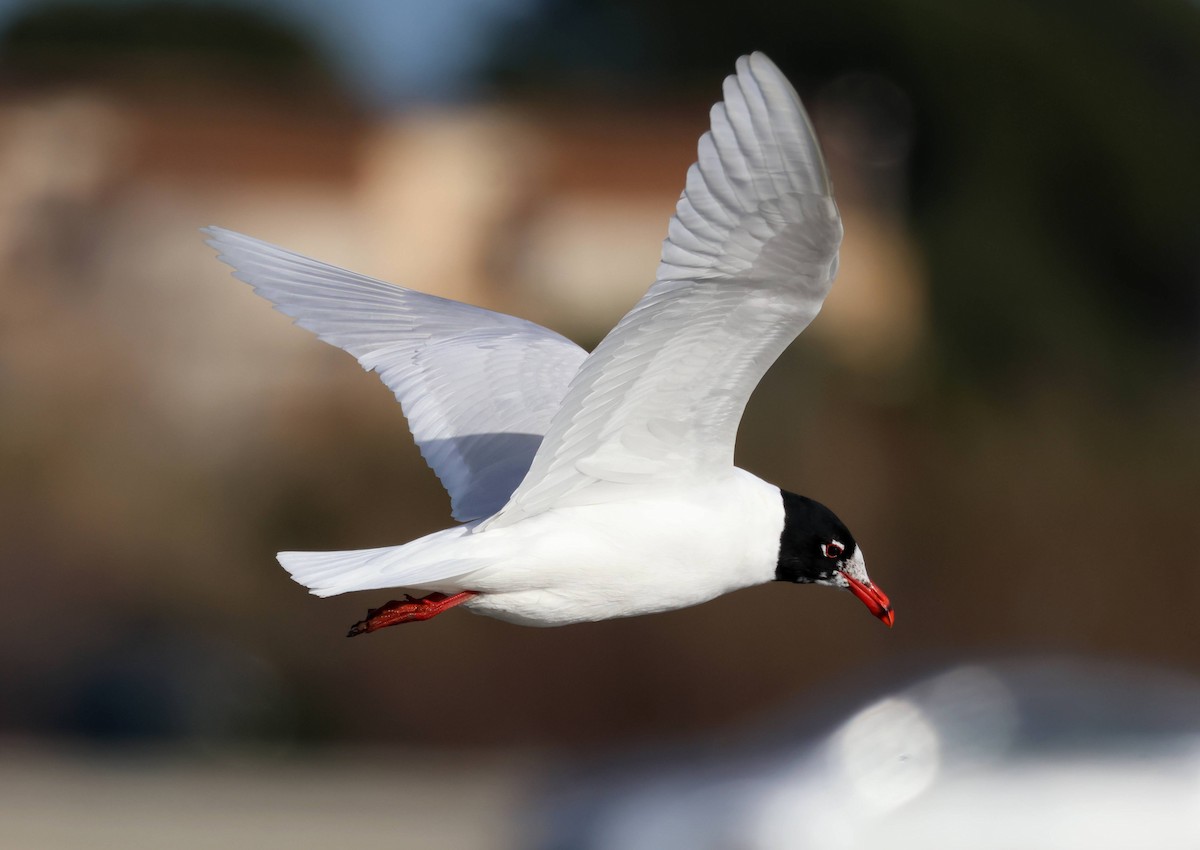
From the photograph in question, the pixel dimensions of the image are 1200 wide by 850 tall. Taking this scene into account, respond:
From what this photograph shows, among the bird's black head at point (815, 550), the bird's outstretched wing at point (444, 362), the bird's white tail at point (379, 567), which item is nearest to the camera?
the bird's white tail at point (379, 567)

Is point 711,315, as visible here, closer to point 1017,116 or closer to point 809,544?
point 809,544

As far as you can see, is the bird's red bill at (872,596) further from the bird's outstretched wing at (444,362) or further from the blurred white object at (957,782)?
the bird's outstretched wing at (444,362)

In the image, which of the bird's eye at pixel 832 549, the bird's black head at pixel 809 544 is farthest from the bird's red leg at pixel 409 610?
the bird's eye at pixel 832 549

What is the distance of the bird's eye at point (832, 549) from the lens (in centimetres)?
443

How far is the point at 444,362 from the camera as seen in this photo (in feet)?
16.0

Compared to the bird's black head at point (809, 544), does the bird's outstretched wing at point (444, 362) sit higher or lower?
higher

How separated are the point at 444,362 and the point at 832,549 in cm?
123

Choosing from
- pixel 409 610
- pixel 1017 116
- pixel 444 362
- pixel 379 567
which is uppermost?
pixel 1017 116

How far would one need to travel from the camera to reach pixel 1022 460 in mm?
14172

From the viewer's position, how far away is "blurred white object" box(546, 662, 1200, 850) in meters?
4.48

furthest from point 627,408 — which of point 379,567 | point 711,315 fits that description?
point 379,567

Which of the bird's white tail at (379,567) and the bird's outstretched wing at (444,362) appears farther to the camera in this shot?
the bird's outstretched wing at (444,362)

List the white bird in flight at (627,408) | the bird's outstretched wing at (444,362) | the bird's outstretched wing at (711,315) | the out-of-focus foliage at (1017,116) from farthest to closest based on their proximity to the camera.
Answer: the out-of-focus foliage at (1017,116)
the bird's outstretched wing at (444,362)
the white bird in flight at (627,408)
the bird's outstretched wing at (711,315)

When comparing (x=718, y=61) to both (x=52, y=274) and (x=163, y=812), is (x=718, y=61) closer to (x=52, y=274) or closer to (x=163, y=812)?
(x=52, y=274)
